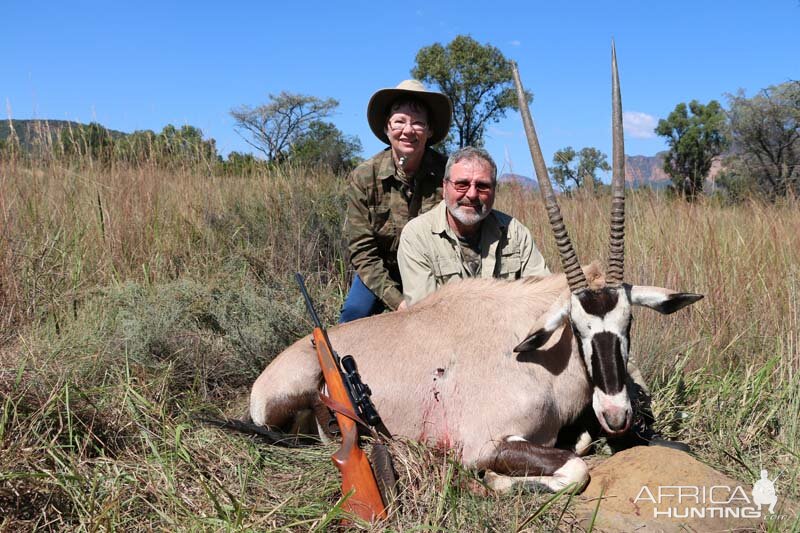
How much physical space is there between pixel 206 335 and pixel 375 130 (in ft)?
6.89

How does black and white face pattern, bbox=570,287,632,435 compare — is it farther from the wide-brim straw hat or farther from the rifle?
the wide-brim straw hat

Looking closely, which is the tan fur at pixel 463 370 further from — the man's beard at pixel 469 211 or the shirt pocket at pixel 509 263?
the shirt pocket at pixel 509 263

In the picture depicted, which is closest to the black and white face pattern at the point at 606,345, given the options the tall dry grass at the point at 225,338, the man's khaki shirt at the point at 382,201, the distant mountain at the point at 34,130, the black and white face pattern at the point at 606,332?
the black and white face pattern at the point at 606,332

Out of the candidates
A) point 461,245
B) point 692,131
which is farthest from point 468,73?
point 461,245

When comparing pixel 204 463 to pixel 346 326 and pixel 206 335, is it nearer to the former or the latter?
pixel 346 326

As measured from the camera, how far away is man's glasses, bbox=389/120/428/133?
4.71m

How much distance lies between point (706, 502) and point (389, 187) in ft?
10.6

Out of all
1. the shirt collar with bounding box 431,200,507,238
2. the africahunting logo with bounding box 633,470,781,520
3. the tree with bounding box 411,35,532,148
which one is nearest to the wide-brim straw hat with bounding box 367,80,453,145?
the shirt collar with bounding box 431,200,507,238

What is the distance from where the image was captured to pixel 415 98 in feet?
15.7

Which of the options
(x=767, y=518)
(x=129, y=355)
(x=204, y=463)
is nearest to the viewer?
(x=767, y=518)

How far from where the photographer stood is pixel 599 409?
282 cm

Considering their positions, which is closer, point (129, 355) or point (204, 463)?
point (204, 463)

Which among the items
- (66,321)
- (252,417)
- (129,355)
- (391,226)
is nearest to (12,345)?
(66,321)

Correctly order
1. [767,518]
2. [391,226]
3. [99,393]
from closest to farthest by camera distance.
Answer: [767,518]
[99,393]
[391,226]
